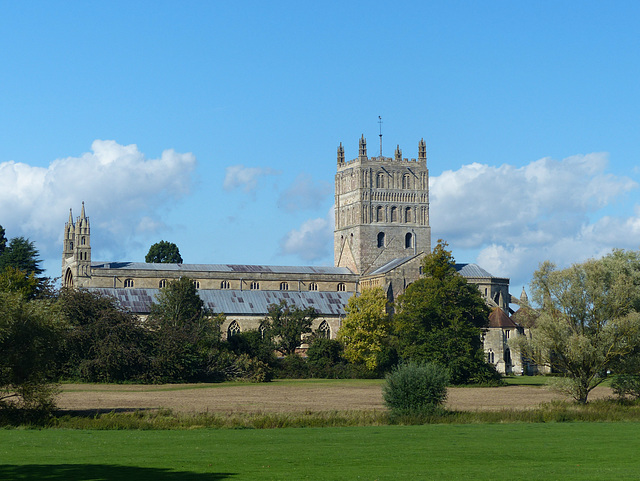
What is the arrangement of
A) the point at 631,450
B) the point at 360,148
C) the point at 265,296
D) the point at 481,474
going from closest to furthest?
the point at 481,474 < the point at 631,450 < the point at 265,296 < the point at 360,148

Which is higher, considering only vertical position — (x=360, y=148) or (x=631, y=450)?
(x=360, y=148)

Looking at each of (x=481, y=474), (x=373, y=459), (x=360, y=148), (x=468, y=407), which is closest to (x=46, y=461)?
(x=373, y=459)

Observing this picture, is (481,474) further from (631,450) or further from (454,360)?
(454,360)

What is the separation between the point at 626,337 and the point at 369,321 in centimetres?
3813

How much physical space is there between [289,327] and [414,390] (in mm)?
51023

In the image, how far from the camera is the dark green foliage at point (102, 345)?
67.2m

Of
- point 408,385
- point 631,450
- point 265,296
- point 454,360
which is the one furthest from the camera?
point 265,296

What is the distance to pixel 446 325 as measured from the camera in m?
73.3

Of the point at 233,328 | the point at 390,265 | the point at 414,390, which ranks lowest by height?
the point at 414,390

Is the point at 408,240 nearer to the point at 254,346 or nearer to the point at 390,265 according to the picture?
the point at 390,265

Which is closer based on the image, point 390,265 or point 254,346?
point 254,346

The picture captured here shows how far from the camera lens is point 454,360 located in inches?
2746

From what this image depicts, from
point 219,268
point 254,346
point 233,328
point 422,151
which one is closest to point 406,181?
point 422,151

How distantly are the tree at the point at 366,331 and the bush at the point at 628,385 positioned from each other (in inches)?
1292
